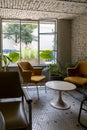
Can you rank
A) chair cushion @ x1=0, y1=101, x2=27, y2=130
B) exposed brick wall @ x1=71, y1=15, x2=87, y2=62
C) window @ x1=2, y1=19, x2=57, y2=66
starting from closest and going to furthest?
chair cushion @ x1=0, y1=101, x2=27, y2=130, exposed brick wall @ x1=71, y1=15, x2=87, y2=62, window @ x1=2, y1=19, x2=57, y2=66

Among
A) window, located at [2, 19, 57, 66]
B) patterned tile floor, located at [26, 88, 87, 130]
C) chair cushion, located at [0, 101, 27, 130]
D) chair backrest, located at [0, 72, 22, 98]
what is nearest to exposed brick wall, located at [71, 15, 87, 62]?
window, located at [2, 19, 57, 66]

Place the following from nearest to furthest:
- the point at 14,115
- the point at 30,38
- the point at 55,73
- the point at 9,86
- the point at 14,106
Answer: the point at 14,115, the point at 14,106, the point at 9,86, the point at 55,73, the point at 30,38

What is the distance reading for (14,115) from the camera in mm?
1871

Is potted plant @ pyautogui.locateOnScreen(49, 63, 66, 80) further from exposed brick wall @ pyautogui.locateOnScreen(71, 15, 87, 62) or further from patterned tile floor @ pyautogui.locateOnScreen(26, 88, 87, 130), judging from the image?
patterned tile floor @ pyautogui.locateOnScreen(26, 88, 87, 130)

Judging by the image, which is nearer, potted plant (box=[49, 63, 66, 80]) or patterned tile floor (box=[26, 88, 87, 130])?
patterned tile floor (box=[26, 88, 87, 130])

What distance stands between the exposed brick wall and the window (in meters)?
0.70

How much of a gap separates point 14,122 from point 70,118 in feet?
4.76

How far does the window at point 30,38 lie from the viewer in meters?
5.52

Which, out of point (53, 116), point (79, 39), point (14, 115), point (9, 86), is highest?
point (79, 39)

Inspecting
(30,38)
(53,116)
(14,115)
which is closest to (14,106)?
(14,115)

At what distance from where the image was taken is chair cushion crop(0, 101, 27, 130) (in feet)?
5.48

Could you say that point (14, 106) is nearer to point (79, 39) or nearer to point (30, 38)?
point (79, 39)

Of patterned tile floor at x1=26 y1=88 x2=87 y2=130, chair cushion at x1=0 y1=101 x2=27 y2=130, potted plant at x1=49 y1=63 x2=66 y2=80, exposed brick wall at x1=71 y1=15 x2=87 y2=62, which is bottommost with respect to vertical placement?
patterned tile floor at x1=26 y1=88 x2=87 y2=130

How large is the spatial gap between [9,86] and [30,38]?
357cm
